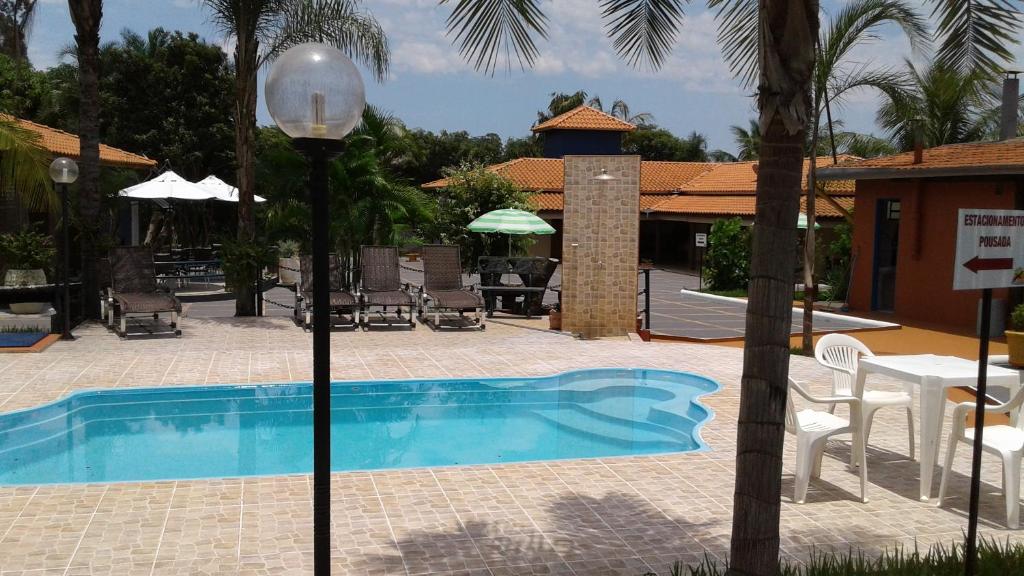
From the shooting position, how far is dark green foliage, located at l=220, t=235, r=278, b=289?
14.8m

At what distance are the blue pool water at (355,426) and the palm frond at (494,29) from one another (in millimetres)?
4414

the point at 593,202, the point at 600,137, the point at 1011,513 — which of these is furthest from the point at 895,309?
the point at 600,137

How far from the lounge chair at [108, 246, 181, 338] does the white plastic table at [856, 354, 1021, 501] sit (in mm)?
10090

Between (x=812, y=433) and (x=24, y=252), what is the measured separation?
487 inches

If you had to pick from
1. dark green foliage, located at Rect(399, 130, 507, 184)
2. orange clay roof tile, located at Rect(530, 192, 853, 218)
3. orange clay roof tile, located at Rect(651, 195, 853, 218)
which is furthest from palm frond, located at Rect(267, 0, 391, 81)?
dark green foliage, located at Rect(399, 130, 507, 184)

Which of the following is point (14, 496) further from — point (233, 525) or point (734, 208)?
point (734, 208)

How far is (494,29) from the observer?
177 inches

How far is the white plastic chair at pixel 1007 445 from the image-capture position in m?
5.72

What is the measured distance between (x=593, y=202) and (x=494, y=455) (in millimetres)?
6239

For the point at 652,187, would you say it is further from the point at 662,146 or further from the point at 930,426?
the point at 930,426

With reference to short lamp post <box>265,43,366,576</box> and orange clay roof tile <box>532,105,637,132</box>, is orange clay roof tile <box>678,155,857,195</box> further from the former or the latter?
short lamp post <box>265,43,366,576</box>

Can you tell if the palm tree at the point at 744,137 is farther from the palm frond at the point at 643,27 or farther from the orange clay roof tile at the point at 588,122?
the palm frond at the point at 643,27

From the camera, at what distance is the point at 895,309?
720 inches

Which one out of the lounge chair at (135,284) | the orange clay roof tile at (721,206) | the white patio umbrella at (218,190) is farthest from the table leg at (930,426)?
the orange clay roof tile at (721,206)
